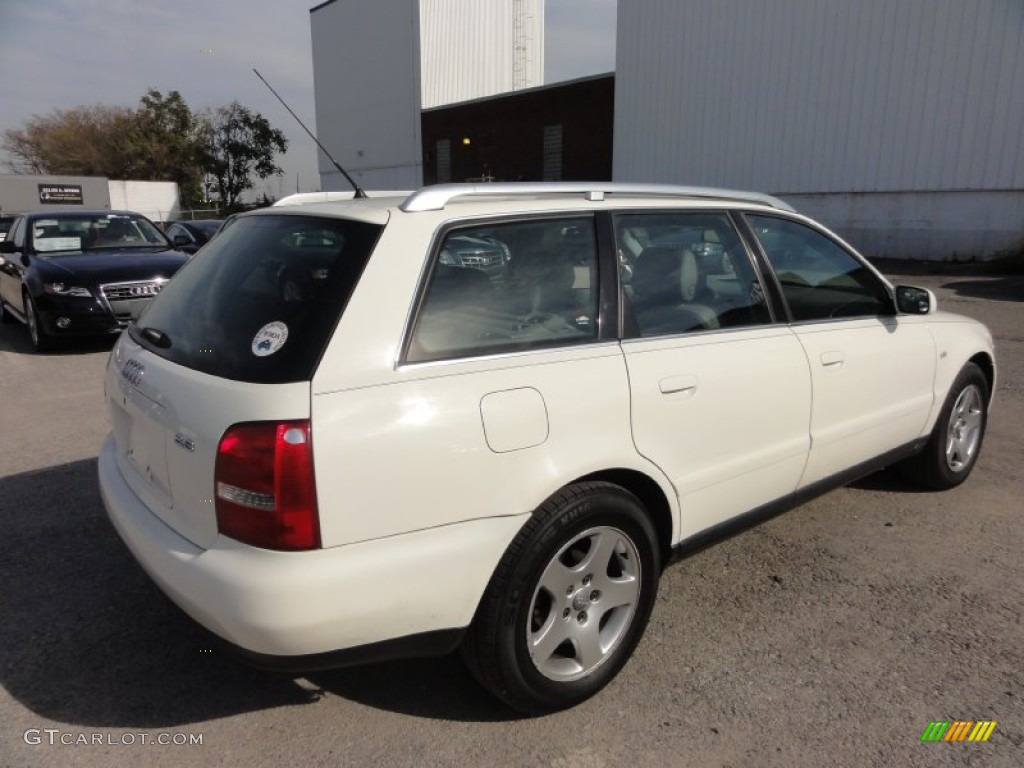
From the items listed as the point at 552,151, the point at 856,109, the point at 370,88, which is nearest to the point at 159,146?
the point at 370,88

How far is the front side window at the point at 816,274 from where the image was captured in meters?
3.34

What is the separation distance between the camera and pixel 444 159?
112 ft

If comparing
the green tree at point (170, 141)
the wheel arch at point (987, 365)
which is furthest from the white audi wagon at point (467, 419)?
the green tree at point (170, 141)

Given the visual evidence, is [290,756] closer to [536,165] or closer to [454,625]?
[454,625]

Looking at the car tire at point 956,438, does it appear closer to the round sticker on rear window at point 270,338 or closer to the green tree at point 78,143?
the round sticker on rear window at point 270,338

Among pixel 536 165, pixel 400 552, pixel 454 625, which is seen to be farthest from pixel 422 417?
pixel 536 165

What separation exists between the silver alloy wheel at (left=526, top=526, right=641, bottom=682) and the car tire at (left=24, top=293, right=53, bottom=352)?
790 centimetres

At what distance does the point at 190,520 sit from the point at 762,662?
206cm

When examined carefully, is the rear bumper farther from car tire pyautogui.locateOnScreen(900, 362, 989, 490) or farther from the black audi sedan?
the black audi sedan

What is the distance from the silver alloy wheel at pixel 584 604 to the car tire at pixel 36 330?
7.90m

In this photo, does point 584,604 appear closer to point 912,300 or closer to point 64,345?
point 912,300

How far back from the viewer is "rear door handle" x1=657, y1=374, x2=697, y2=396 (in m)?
2.64

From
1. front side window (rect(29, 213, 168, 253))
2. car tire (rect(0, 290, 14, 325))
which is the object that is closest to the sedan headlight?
front side window (rect(29, 213, 168, 253))

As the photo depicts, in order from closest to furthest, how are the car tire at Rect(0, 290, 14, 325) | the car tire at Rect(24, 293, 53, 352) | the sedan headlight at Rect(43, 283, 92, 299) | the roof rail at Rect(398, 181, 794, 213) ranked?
the roof rail at Rect(398, 181, 794, 213), the sedan headlight at Rect(43, 283, 92, 299), the car tire at Rect(24, 293, 53, 352), the car tire at Rect(0, 290, 14, 325)
